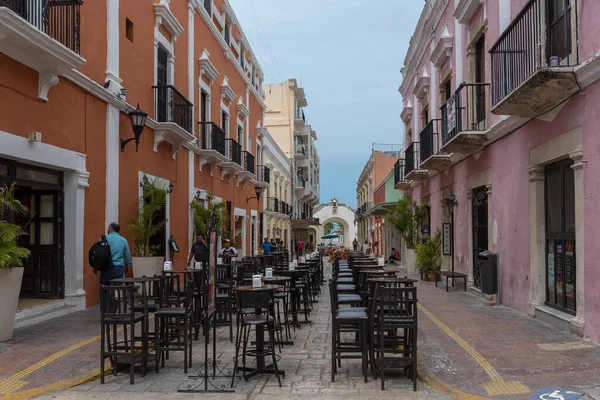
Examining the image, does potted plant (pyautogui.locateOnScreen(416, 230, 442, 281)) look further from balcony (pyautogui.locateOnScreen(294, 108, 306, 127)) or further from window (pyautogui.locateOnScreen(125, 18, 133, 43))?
balcony (pyautogui.locateOnScreen(294, 108, 306, 127))

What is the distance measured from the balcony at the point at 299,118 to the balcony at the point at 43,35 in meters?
34.8

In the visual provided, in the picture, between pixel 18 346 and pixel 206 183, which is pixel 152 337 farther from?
pixel 206 183

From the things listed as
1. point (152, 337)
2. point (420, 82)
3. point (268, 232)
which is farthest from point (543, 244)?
point (268, 232)

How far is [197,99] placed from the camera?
56.4 feet

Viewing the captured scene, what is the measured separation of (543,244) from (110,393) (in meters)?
7.04

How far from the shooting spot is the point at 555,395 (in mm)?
4855

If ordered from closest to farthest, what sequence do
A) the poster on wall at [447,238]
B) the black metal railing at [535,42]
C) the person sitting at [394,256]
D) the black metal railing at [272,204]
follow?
the black metal railing at [535,42] < the poster on wall at [447,238] < the person sitting at [394,256] < the black metal railing at [272,204]

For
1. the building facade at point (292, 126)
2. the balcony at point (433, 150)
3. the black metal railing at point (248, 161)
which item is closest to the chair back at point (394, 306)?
the balcony at point (433, 150)

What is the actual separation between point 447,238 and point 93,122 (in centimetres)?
1006

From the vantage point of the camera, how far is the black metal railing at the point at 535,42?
25.9 feet

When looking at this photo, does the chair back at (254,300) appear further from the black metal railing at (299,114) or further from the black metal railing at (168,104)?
the black metal railing at (299,114)

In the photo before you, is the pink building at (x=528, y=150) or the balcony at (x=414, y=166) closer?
the pink building at (x=528, y=150)

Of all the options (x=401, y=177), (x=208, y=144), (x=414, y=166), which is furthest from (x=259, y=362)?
(x=401, y=177)

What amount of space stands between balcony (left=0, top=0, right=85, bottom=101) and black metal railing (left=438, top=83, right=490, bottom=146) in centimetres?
781
